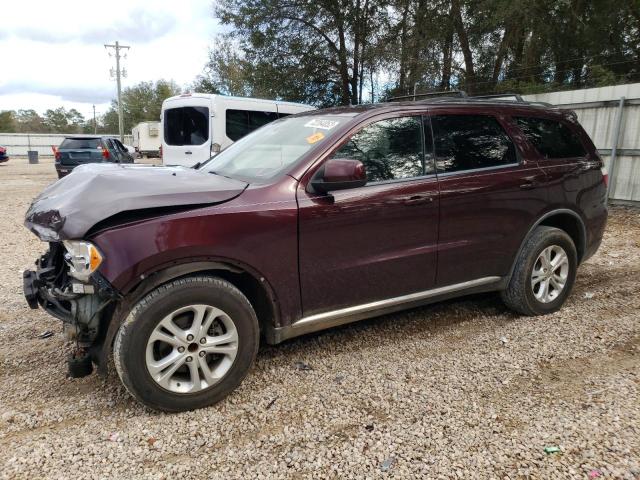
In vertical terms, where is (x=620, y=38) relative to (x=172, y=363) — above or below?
above

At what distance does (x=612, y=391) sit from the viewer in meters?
2.93

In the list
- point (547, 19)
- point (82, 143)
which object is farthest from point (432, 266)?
point (82, 143)

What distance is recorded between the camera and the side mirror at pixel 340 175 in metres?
2.86

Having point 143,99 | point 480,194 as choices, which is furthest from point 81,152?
point 143,99

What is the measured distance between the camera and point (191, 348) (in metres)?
2.69

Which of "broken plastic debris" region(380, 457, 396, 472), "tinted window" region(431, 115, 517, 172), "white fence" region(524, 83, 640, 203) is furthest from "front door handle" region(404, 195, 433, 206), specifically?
"white fence" region(524, 83, 640, 203)

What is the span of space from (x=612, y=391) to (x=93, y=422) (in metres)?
3.09

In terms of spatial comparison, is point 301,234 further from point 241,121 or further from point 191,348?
point 241,121

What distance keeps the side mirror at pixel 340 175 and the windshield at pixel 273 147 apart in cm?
29

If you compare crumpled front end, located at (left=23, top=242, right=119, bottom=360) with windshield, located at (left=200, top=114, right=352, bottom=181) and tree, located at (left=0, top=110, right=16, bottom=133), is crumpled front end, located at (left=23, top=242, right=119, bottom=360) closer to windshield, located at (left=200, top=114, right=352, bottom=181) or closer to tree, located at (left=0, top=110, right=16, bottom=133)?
windshield, located at (left=200, top=114, right=352, bottom=181)

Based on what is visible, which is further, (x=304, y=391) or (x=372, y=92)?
(x=372, y=92)

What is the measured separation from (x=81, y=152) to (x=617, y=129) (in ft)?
44.8

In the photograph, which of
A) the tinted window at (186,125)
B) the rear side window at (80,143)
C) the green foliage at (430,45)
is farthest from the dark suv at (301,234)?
the rear side window at (80,143)

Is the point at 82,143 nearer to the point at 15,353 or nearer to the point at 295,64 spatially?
the point at 295,64
